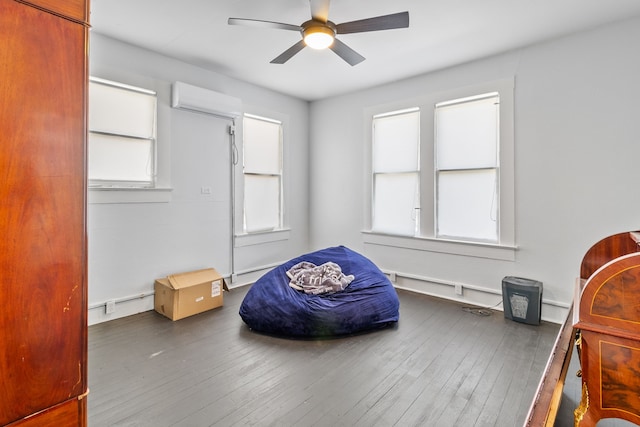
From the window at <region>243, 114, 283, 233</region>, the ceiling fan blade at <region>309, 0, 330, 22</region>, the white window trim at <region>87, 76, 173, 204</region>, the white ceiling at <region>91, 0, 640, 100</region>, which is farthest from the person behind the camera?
the window at <region>243, 114, 283, 233</region>

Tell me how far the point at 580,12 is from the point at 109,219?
186 inches

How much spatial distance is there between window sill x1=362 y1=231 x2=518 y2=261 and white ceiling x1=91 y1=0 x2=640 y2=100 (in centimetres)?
214

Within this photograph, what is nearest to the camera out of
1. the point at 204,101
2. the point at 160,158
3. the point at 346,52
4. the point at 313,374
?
the point at 313,374

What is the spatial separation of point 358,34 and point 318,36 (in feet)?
2.58

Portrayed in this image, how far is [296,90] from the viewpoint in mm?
4809

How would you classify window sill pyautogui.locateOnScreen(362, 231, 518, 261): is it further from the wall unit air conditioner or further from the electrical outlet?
the electrical outlet

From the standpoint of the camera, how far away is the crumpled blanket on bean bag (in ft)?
10.5

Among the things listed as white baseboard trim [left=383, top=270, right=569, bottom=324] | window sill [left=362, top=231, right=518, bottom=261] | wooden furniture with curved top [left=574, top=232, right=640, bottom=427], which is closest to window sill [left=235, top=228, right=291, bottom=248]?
window sill [left=362, top=231, right=518, bottom=261]

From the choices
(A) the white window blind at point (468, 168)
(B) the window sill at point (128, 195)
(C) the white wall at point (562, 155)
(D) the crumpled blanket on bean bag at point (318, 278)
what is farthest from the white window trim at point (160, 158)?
(A) the white window blind at point (468, 168)

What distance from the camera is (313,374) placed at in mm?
2338

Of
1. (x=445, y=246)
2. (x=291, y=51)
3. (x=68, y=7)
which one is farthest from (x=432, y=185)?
(x=68, y=7)

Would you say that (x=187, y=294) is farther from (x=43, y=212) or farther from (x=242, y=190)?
(x=43, y=212)

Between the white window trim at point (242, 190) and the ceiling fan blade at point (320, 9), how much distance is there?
7.19 ft

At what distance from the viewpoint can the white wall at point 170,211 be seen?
3.19 meters
